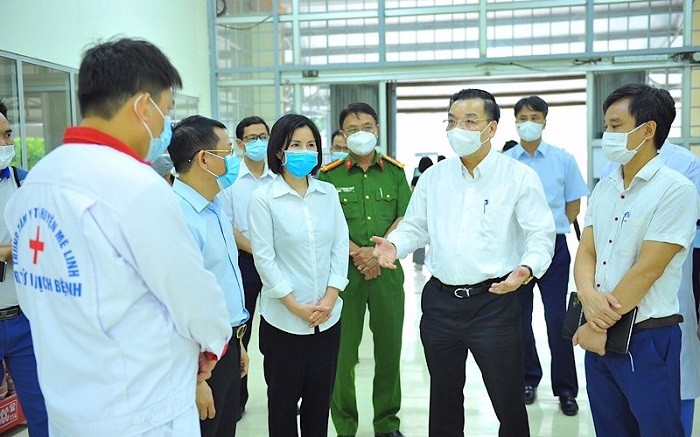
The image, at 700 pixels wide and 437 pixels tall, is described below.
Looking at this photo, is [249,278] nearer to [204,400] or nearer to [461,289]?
[461,289]

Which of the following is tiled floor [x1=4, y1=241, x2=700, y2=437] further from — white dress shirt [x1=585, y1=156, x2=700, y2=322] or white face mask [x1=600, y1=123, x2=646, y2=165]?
white face mask [x1=600, y1=123, x2=646, y2=165]

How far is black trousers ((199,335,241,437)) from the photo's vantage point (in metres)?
1.80

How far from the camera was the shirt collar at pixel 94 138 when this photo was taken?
1.19 m

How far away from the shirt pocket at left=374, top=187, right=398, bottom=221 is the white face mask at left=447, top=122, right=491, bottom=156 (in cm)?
74

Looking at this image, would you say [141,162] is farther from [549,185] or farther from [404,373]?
[404,373]

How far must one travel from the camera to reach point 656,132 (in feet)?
6.29

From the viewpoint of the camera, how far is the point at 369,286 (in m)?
2.94

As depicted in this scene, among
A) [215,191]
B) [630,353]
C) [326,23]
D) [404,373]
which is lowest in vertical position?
[404,373]

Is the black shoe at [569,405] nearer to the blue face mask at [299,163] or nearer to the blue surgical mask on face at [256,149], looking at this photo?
the blue face mask at [299,163]

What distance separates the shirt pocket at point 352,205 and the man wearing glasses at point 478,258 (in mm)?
614

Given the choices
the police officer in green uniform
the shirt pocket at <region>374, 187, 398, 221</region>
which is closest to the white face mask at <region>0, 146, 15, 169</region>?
the police officer in green uniform

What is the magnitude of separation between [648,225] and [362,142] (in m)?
1.50

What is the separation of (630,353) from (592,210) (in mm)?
534

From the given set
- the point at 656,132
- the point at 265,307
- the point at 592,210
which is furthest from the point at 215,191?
the point at 656,132
